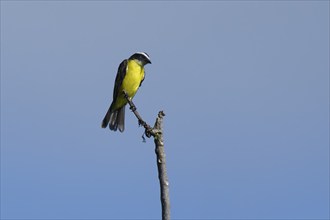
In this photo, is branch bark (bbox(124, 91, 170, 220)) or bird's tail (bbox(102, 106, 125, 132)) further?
bird's tail (bbox(102, 106, 125, 132))

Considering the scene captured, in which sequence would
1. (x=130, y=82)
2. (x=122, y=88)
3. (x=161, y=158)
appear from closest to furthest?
(x=161, y=158), (x=122, y=88), (x=130, y=82)

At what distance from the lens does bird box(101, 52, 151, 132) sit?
15.7m

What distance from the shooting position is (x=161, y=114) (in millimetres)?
6852

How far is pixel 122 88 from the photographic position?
1566 centimetres

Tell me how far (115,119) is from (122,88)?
80 cm

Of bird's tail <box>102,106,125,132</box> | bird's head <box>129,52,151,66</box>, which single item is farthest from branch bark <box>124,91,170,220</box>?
bird's head <box>129,52,151,66</box>

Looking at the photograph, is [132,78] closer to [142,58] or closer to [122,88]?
[122,88]

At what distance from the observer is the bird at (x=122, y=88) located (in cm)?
1572

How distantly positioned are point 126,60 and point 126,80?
2.94 ft

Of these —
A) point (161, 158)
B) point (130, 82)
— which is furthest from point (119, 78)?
point (161, 158)

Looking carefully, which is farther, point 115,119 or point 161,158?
point 115,119

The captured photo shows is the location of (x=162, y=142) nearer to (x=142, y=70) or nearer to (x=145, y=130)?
(x=145, y=130)

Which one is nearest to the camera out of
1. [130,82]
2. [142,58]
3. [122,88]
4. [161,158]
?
[161,158]

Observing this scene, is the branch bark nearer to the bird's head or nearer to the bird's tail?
the bird's tail
